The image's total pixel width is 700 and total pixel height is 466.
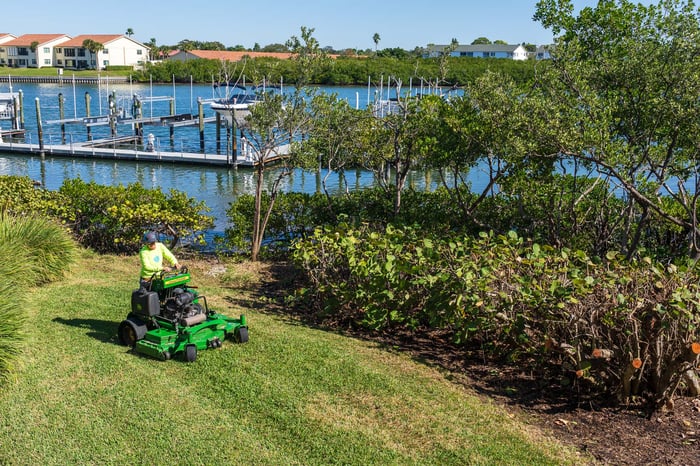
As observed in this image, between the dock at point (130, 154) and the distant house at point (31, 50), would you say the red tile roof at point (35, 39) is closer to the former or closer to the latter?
the distant house at point (31, 50)

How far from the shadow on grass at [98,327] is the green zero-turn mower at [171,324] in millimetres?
402

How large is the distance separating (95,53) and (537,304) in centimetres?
13507

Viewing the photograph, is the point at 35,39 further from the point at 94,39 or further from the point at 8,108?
the point at 8,108

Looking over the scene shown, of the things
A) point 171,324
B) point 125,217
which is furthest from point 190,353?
point 125,217

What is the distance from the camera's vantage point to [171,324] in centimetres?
862

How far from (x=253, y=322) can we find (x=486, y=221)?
614 cm

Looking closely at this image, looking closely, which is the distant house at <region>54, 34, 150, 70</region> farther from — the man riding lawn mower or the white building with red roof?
the man riding lawn mower

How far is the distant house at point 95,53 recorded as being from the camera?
129 metres

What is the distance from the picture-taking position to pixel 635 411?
7246 mm

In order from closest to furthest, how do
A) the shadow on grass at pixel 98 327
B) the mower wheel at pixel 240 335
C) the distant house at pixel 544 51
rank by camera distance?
the mower wheel at pixel 240 335, the shadow on grass at pixel 98 327, the distant house at pixel 544 51

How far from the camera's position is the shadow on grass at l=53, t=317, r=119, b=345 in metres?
9.17

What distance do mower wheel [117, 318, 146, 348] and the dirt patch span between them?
3.20 metres

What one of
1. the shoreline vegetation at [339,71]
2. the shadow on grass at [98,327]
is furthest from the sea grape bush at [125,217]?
the shoreline vegetation at [339,71]

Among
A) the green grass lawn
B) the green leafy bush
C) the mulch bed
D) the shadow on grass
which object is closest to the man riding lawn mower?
the green grass lawn
